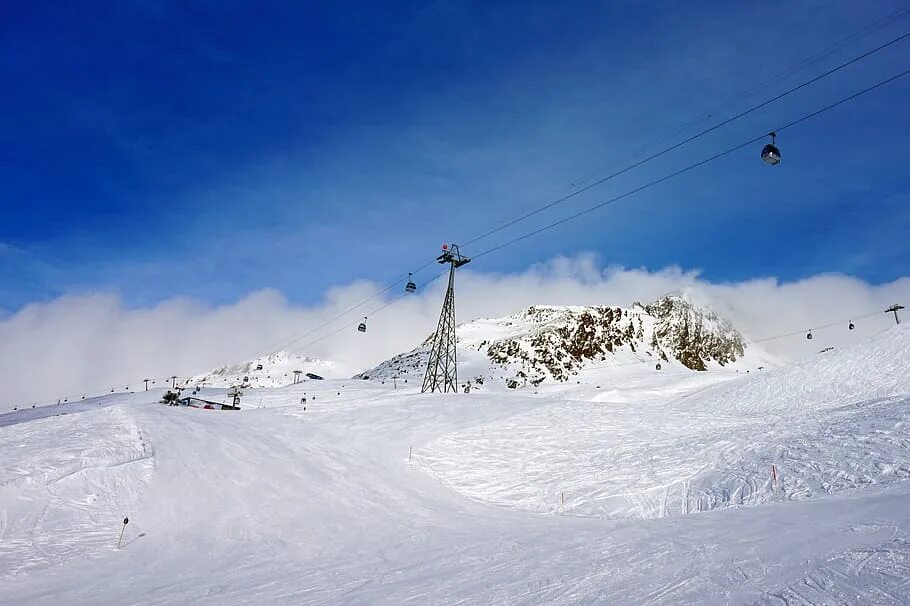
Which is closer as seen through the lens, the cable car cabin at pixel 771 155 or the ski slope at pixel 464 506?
the ski slope at pixel 464 506

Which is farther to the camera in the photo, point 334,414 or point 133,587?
point 334,414

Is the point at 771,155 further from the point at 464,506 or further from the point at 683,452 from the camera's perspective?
the point at 464,506

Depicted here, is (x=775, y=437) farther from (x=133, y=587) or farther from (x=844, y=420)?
(x=133, y=587)

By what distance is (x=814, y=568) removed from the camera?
791cm

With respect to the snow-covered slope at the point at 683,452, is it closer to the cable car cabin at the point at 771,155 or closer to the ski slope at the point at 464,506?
the ski slope at the point at 464,506

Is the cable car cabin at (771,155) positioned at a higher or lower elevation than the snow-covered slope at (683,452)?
higher

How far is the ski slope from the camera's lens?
945cm

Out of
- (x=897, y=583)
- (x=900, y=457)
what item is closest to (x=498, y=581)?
(x=897, y=583)

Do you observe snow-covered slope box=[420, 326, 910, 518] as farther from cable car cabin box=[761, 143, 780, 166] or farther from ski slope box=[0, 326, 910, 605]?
cable car cabin box=[761, 143, 780, 166]

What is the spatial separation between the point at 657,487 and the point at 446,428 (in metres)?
15.0

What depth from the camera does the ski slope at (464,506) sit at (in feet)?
31.0

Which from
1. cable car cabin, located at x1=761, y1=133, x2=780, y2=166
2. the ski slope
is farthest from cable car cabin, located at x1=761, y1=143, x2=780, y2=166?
the ski slope

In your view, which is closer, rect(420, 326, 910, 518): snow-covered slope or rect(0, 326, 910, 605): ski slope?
rect(0, 326, 910, 605): ski slope

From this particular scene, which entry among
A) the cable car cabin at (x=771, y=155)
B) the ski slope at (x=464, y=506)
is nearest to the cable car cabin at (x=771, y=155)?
the cable car cabin at (x=771, y=155)
